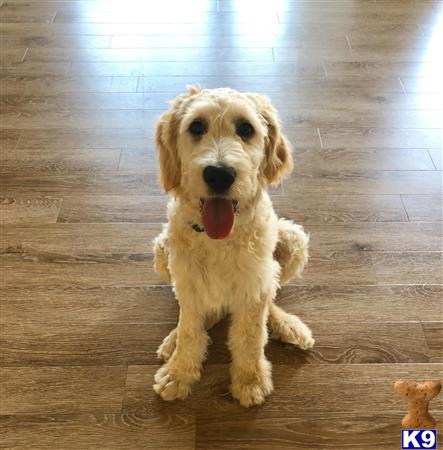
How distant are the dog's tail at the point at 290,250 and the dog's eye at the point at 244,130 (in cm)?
56

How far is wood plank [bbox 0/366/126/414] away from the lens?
183 cm

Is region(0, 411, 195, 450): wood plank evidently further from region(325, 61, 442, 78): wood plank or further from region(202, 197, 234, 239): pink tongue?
region(325, 61, 442, 78): wood plank

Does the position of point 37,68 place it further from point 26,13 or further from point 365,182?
point 365,182

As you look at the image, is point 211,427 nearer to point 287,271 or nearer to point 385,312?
point 287,271

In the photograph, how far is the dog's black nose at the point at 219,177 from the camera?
1378 millimetres

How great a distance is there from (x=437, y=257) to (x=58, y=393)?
186cm

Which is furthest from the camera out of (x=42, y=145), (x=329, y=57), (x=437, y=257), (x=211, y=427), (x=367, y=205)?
(x=329, y=57)

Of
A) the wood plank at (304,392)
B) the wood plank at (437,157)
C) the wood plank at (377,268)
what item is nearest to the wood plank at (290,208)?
the wood plank at (377,268)

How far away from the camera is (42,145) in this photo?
9.62ft

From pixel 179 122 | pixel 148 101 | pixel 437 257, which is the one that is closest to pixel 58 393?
pixel 179 122

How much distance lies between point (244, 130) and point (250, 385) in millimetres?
964

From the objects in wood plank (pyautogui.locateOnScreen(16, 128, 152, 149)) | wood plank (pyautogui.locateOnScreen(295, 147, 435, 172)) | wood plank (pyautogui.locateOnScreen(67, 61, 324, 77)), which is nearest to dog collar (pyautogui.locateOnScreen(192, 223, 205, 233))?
wood plank (pyautogui.locateOnScreen(295, 147, 435, 172))

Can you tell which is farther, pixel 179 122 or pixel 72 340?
pixel 72 340

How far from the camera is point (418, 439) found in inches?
67.9
